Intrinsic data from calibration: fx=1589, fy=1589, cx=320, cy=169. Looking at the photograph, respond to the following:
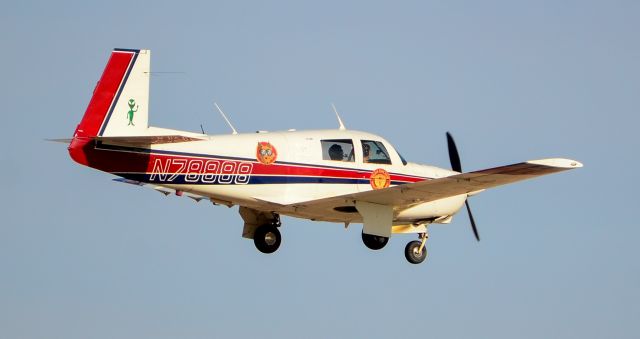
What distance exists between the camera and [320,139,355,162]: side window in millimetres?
31625

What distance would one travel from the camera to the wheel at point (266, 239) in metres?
32.8

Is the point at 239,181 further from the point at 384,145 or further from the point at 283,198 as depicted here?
the point at 384,145

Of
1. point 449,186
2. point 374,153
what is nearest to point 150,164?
point 374,153

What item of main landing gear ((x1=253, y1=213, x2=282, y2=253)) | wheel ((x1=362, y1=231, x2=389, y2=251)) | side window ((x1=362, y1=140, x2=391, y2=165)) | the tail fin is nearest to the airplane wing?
wheel ((x1=362, y1=231, x2=389, y2=251))

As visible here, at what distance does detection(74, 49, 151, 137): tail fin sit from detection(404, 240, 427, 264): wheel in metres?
6.75

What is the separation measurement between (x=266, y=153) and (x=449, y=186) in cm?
358

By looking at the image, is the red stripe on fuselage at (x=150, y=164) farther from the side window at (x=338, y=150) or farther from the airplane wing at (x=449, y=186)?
the airplane wing at (x=449, y=186)

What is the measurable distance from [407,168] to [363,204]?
185 cm

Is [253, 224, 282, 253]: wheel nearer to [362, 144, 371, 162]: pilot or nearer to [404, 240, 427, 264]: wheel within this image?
[362, 144, 371, 162]: pilot

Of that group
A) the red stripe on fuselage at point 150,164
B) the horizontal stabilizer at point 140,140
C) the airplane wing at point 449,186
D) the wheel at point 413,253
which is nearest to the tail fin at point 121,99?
the horizontal stabilizer at point 140,140

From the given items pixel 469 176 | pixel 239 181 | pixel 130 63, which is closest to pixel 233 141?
pixel 239 181

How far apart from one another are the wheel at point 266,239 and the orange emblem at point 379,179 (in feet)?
7.99

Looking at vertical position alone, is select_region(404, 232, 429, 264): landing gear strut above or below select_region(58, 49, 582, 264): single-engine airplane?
below

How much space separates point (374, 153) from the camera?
1271 inches
